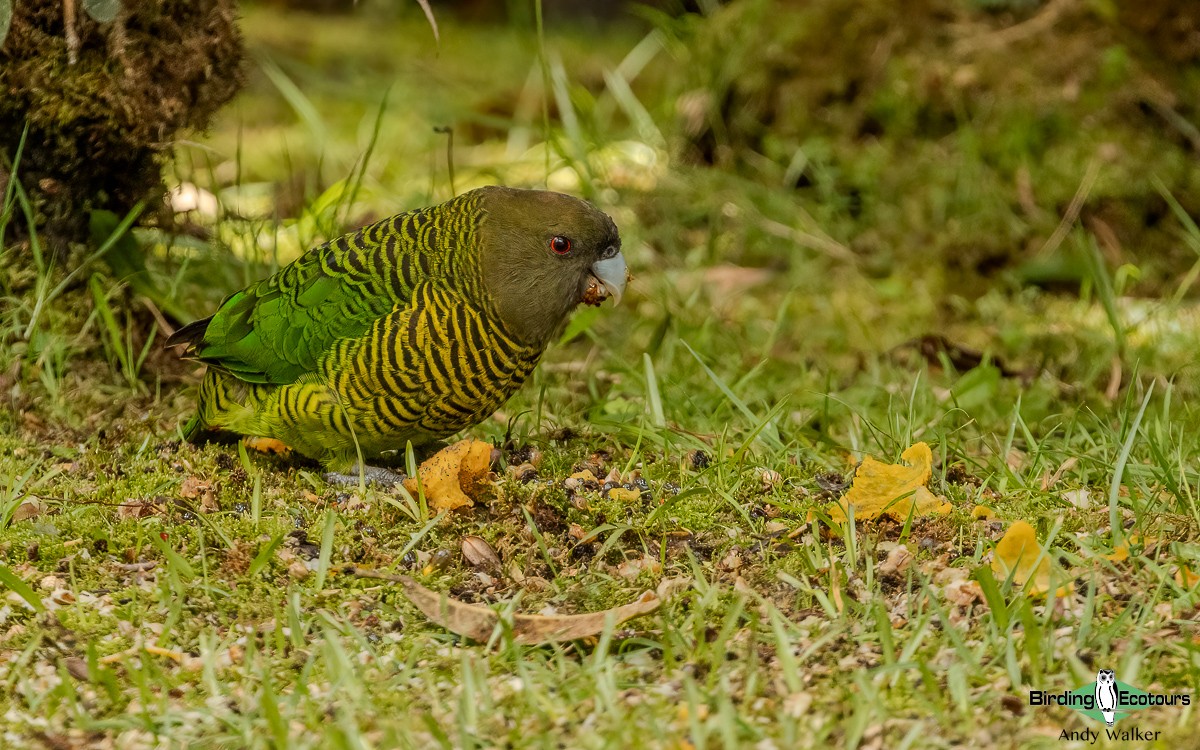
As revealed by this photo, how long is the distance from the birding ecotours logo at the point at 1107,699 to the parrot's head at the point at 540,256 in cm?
167

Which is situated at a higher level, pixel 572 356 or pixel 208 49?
pixel 208 49

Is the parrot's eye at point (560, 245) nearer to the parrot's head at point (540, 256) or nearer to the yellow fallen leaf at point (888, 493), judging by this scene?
the parrot's head at point (540, 256)

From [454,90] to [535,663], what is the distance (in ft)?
20.4

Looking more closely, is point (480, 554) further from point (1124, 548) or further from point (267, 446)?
point (1124, 548)

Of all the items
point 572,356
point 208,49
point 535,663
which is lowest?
point 572,356

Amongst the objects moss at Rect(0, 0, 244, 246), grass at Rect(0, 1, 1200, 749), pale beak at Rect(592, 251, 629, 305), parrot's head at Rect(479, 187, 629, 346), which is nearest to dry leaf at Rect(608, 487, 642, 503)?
grass at Rect(0, 1, 1200, 749)

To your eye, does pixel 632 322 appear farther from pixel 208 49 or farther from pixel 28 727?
pixel 28 727

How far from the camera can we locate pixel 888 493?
318 centimetres

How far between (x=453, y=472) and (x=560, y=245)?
730 millimetres

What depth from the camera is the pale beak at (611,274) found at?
3.59 metres

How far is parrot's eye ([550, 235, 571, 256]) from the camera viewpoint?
3.52 m

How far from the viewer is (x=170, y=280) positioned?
4.42 meters

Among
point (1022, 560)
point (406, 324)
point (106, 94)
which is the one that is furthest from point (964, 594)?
point (106, 94)

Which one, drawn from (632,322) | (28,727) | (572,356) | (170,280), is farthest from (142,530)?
(632,322)
